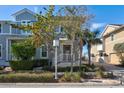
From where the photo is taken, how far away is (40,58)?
1238 inches

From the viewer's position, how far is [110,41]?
41.2m

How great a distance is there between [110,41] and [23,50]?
17033 millimetres

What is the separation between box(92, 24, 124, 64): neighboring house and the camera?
36.8 meters

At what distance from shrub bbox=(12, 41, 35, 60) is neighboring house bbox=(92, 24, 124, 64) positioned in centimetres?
1246

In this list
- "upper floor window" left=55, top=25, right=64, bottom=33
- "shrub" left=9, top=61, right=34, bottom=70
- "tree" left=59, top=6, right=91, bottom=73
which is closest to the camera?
"tree" left=59, top=6, right=91, bottom=73

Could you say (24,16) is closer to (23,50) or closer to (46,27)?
(23,50)

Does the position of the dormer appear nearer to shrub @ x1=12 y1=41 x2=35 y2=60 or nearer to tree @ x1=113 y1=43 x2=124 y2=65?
shrub @ x1=12 y1=41 x2=35 y2=60

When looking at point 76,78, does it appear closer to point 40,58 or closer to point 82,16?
point 82,16

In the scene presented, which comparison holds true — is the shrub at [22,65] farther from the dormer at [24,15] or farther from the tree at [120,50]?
A: the tree at [120,50]

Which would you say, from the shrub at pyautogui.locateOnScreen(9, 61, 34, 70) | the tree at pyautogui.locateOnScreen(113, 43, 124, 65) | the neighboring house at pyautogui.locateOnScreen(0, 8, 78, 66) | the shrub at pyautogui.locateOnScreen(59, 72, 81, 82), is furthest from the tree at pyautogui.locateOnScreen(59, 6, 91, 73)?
the tree at pyautogui.locateOnScreen(113, 43, 124, 65)

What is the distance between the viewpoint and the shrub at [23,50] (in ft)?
89.4

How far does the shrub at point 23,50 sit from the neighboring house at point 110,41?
40.9ft
